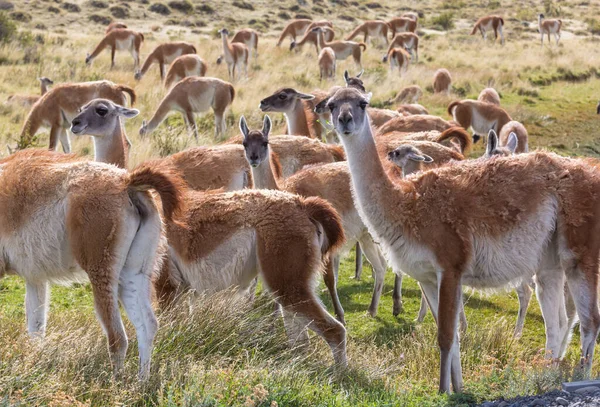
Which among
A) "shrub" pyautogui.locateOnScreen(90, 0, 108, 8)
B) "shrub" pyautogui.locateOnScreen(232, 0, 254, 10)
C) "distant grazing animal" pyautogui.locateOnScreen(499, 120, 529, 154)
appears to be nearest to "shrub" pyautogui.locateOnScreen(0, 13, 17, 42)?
"distant grazing animal" pyautogui.locateOnScreen(499, 120, 529, 154)

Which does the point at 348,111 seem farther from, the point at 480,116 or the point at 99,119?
the point at 480,116

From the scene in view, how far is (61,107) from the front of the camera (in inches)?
533

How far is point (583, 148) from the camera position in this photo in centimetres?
1609

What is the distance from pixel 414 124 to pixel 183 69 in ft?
30.6

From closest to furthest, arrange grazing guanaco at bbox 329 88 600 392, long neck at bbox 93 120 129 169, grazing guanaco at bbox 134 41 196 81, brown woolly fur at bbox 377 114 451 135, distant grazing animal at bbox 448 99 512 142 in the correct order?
grazing guanaco at bbox 329 88 600 392, long neck at bbox 93 120 129 169, brown woolly fur at bbox 377 114 451 135, distant grazing animal at bbox 448 99 512 142, grazing guanaco at bbox 134 41 196 81

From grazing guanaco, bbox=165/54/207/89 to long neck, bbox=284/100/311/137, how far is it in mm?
8032

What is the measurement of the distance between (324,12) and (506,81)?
29.2 m

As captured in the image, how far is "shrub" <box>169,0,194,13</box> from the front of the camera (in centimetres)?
4434

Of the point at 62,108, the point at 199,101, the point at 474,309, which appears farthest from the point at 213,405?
the point at 199,101

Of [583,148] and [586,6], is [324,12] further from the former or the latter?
[583,148]

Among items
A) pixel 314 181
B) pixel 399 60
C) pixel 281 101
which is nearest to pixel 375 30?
pixel 399 60

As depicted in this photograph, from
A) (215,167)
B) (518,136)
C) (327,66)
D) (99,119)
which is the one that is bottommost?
(327,66)

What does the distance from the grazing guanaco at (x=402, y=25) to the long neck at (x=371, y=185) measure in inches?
1241

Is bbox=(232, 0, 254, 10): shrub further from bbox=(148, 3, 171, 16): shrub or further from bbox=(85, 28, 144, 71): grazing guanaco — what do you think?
bbox=(85, 28, 144, 71): grazing guanaco
